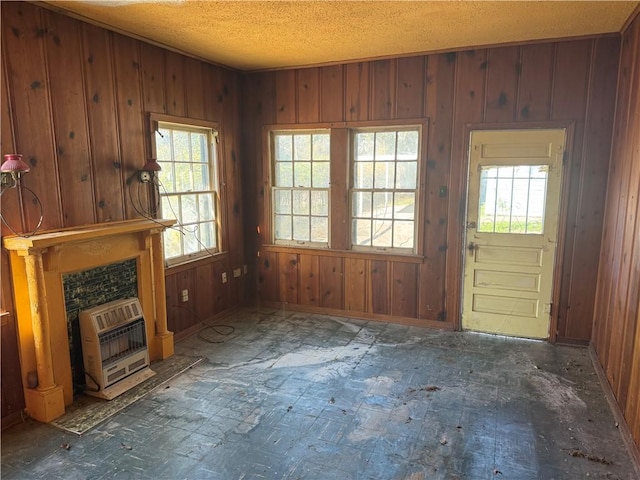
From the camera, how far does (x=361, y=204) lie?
4.77 metres

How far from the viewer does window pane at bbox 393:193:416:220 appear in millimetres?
4535

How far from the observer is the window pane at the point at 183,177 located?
4258 mm

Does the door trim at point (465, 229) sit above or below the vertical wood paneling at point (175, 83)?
below

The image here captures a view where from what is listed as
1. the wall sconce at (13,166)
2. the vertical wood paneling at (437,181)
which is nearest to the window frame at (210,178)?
the wall sconce at (13,166)

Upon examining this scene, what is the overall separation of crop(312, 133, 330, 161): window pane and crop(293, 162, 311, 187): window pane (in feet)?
0.48

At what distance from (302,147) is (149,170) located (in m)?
1.84

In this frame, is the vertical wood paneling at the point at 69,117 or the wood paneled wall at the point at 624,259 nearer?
the wood paneled wall at the point at 624,259

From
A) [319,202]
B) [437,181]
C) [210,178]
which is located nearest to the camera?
[437,181]

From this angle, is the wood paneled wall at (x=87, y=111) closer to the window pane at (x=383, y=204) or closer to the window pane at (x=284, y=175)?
the window pane at (x=284, y=175)

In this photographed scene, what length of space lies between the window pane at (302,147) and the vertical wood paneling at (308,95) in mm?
200

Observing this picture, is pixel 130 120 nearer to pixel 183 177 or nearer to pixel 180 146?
pixel 180 146

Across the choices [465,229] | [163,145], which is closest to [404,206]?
[465,229]

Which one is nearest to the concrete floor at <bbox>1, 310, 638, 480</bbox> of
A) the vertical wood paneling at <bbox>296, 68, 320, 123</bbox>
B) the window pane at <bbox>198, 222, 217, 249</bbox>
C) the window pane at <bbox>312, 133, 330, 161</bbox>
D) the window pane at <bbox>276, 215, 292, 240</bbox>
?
the window pane at <bbox>198, 222, 217, 249</bbox>

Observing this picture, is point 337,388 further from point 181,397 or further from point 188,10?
point 188,10
